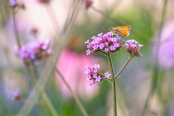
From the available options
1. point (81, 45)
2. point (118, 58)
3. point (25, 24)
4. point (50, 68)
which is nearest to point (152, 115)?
point (50, 68)

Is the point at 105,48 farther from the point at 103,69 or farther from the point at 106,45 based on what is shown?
the point at 103,69

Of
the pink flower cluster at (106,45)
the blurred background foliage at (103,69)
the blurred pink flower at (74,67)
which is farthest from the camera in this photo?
the blurred pink flower at (74,67)

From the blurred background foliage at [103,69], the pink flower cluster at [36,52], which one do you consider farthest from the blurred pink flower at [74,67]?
the pink flower cluster at [36,52]

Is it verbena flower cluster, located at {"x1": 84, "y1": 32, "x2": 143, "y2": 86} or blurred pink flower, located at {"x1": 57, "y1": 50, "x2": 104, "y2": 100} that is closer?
verbena flower cluster, located at {"x1": 84, "y1": 32, "x2": 143, "y2": 86}

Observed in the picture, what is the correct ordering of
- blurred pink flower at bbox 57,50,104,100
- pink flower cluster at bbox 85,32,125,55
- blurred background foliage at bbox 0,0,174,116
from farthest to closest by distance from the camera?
blurred pink flower at bbox 57,50,104,100 < blurred background foliage at bbox 0,0,174,116 < pink flower cluster at bbox 85,32,125,55

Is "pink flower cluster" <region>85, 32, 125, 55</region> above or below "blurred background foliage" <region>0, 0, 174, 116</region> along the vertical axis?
below

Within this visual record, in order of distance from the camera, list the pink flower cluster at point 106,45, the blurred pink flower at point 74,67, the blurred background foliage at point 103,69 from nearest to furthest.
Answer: the pink flower cluster at point 106,45 → the blurred background foliage at point 103,69 → the blurred pink flower at point 74,67

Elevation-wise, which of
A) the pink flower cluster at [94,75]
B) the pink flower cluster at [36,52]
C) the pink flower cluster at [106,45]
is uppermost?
the pink flower cluster at [36,52]

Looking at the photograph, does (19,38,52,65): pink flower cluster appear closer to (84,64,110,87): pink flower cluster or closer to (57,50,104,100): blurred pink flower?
(84,64,110,87): pink flower cluster

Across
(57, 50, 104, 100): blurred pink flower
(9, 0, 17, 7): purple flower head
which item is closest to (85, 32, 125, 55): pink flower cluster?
(9, 0, 17, 7): purple flower head

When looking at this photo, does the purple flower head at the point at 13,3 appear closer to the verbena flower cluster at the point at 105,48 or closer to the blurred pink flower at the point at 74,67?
the verbena flower cluster at the point at 105,48

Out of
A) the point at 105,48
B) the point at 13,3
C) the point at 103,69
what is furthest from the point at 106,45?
the point at 103,69
